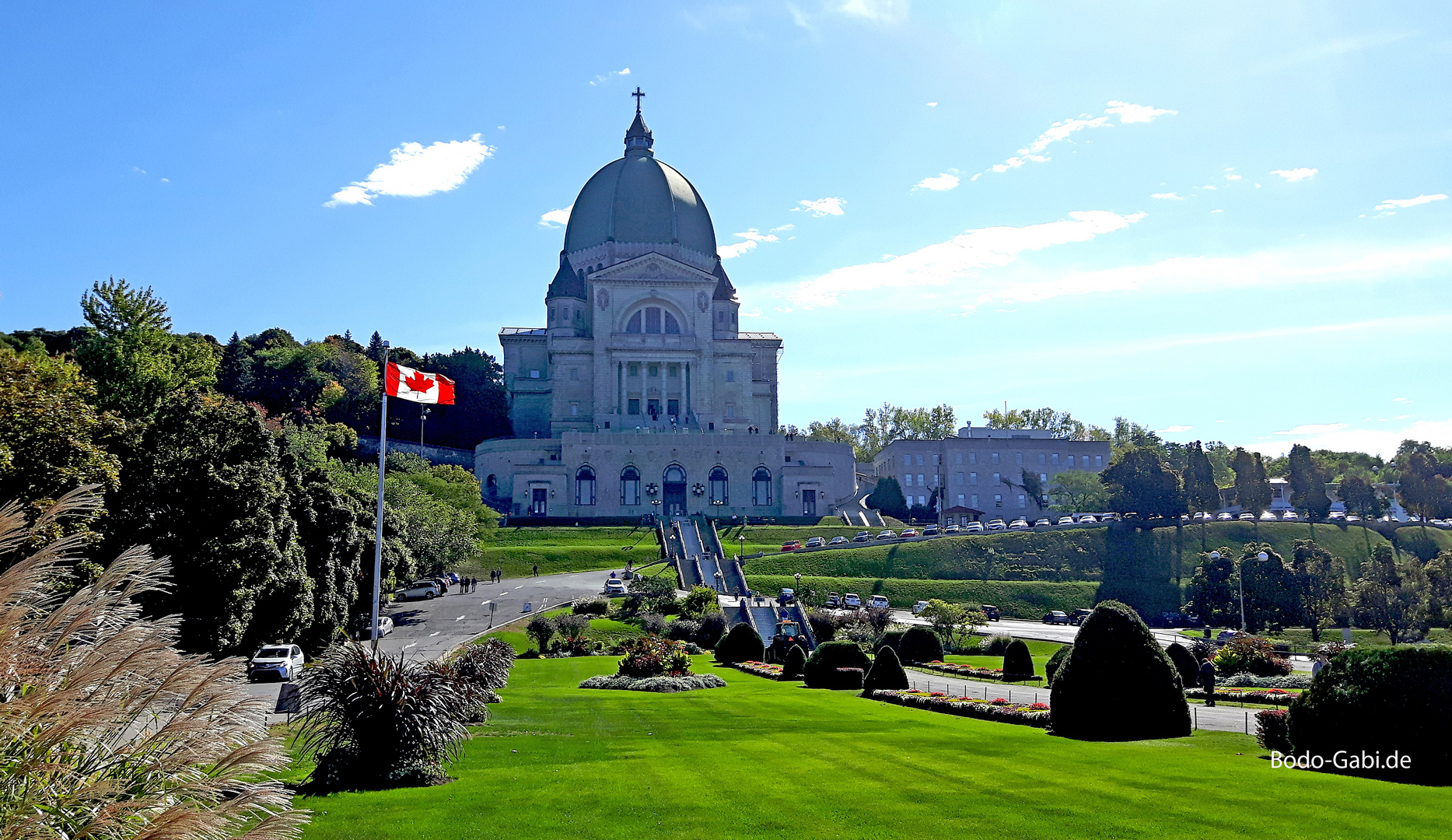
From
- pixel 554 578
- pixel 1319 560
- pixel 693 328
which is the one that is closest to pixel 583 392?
pixel 693 328

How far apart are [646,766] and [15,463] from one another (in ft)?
61.5

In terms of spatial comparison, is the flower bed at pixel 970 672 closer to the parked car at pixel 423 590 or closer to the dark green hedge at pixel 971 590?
the dark green hedge at pixel 971 590

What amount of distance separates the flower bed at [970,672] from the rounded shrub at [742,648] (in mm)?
5779

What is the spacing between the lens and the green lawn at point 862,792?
41.1 ft

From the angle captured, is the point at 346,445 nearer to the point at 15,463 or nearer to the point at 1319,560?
the point at 15,463

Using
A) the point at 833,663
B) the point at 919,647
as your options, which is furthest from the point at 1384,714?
the point at 919,647

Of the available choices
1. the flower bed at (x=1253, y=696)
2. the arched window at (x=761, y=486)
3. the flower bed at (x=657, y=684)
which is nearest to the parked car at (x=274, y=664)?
the flower bed at (x=657, y=684)

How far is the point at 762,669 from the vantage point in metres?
35.9

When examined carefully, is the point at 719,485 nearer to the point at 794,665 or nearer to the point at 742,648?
the point at 742,648

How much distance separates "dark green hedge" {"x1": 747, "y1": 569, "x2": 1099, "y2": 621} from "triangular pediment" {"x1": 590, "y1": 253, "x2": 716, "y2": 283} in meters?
39.8

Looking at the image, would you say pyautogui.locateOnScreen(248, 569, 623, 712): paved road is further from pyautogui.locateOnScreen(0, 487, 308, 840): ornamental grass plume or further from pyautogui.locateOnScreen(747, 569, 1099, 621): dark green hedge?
pyautogui.locateOnScreen(0, 487, 308, 840): ornamental grass plume

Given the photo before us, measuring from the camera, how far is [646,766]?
16203 mm

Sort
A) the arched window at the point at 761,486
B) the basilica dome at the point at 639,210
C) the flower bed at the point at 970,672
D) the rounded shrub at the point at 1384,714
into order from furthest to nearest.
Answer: the basilica dome at the point at 639,210
the arched window at the point at 761,486
the flower bed at the point at 970,672
the rounded shrub at the point at 1384,714

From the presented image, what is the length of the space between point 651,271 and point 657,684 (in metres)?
74.1
